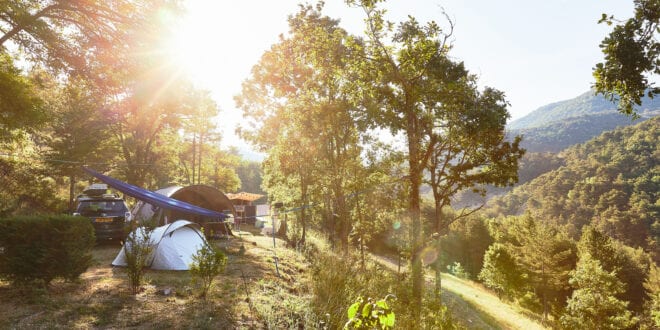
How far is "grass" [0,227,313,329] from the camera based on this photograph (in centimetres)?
486

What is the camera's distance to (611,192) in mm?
63375

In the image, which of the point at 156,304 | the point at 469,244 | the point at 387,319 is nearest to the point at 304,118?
the point at 156,304

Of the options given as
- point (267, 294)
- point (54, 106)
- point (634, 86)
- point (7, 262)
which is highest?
point (54, 106)

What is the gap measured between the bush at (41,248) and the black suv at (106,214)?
16.6 feet

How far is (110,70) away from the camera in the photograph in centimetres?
1102

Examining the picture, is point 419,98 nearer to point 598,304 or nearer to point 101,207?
point 101,207

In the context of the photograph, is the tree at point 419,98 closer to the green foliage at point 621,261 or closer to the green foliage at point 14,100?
the green foliage at point 14,100

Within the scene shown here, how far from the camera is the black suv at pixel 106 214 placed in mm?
10954

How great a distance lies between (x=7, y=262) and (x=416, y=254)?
9.59 meters

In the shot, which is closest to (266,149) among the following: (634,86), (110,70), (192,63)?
(192,63)

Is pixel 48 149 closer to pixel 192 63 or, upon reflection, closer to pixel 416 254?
pixel 192 63

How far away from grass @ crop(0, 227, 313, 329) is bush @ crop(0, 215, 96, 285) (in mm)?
332

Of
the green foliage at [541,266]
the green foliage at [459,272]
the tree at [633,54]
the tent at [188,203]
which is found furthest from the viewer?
the green foliage at [459,272]

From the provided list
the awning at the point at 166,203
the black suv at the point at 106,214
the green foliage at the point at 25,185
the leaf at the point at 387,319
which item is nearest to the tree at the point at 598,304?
the awning at the point at 166,203
